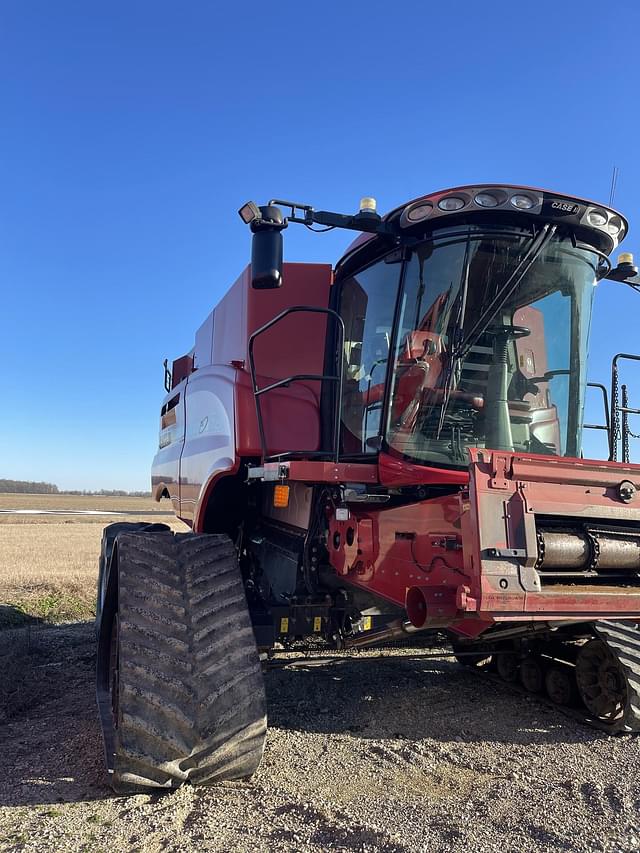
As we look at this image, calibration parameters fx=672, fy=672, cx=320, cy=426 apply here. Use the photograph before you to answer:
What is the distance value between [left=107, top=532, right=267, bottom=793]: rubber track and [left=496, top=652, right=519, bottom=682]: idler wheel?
275cm

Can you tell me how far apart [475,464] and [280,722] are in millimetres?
2365

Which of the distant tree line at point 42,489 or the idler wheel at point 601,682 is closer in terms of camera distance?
the idler wheel at point 601,682

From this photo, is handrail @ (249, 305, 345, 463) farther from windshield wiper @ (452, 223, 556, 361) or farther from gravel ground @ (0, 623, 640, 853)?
gravel ground @ (0, 623, 640, 853)

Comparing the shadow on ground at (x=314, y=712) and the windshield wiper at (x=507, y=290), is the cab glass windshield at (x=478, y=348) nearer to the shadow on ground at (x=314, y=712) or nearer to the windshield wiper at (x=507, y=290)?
the windshield wiper at (x=507, y=290)

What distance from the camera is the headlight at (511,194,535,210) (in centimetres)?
362

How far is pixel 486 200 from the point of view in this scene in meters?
3.63

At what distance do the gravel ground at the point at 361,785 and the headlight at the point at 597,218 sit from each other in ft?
9.84

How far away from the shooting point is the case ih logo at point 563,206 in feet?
12.0

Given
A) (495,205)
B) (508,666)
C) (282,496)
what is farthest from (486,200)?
(508,666)

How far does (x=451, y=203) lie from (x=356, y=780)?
3.07m

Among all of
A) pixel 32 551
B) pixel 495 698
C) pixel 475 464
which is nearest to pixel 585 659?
pixel 495 698

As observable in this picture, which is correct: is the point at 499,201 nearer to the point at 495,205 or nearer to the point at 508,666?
the point at 495,205

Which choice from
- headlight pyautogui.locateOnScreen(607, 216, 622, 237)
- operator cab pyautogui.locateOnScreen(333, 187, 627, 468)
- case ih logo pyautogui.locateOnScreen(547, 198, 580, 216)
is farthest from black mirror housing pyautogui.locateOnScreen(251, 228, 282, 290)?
headlight pyautogui.locateOnScreen(607, 216, 622, 237)

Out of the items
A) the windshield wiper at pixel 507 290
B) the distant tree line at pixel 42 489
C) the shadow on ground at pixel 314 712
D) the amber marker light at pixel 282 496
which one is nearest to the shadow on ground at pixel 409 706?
the shadow on ground at pixel 314 712
